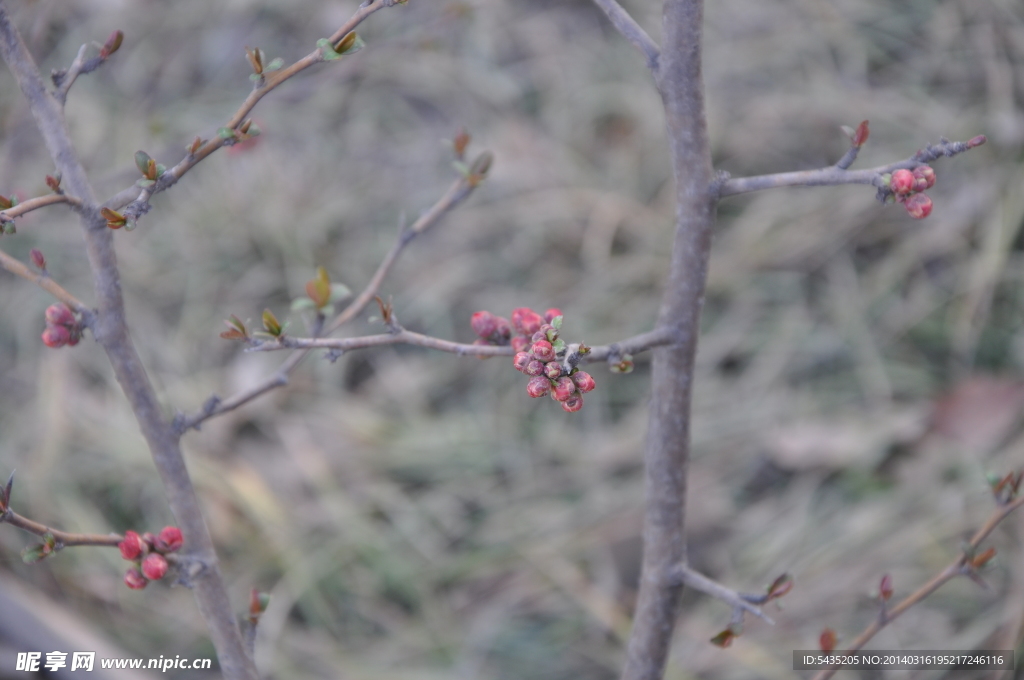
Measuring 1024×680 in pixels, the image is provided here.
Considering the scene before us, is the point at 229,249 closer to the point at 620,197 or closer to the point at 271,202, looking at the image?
the point at 271,202

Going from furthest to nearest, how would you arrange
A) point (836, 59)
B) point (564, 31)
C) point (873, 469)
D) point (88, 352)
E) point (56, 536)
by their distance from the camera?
point (564, 31)
point (836, 59)
point (88, 352)
point (873, 469)
point (56, 536)

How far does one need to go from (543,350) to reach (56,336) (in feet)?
1.65

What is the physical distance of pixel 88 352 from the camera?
2582 millimetres

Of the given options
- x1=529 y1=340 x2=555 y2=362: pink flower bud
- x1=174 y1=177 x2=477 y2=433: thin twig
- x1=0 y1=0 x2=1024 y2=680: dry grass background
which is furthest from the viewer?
x1=0 y1=0 x2=1024 y2=680: dry grass background

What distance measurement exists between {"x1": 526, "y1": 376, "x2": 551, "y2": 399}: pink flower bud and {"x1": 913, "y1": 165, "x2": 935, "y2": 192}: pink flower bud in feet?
1.22

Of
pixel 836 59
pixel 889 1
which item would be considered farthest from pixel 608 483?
pixel 889 1

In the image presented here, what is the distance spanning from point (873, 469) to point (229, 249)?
2.08 m

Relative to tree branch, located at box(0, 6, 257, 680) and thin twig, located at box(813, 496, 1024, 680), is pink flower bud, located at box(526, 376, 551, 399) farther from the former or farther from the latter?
thin twig, located at box(813, 496, 1024, 680)

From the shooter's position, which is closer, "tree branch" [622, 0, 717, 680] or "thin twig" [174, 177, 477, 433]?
"tree branch" [622, 0, 717, 680]

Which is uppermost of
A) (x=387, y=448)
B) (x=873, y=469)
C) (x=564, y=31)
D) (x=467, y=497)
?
(x=564, y=31)

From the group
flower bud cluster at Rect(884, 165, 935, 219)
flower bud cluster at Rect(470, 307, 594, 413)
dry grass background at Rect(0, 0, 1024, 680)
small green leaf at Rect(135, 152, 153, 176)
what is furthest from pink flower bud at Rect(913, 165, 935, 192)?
dry grass background at Rect(0, 0, 1024, 680)

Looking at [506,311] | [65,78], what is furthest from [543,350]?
[506,311]

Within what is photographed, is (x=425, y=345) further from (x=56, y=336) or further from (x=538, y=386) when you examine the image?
(x=56, y=336)

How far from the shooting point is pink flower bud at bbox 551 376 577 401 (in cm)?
72
